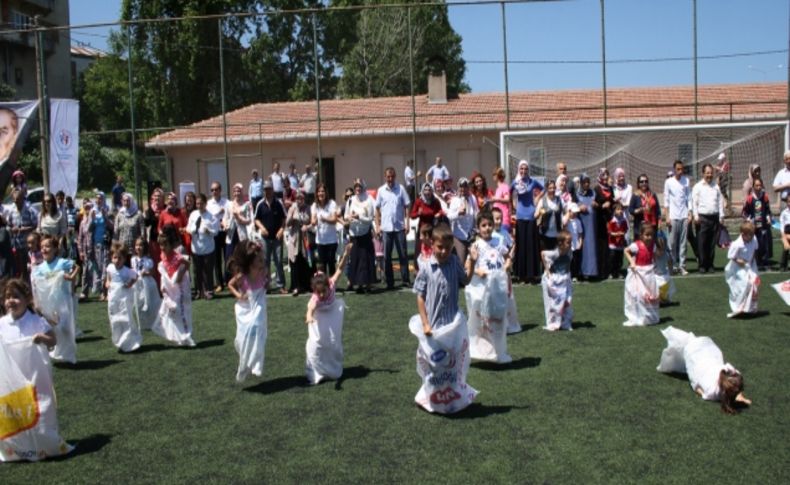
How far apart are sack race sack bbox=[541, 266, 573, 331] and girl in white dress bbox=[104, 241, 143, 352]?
4.82 m

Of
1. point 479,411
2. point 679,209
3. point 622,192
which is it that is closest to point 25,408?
point 479,411

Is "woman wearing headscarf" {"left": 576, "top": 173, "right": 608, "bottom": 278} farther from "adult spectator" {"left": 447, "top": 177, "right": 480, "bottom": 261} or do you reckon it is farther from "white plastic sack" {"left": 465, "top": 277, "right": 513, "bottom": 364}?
"white plastic sack" {"left": 465, "top": 277, "right": 513, "bottom": 364}

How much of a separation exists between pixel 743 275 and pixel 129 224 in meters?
8.98

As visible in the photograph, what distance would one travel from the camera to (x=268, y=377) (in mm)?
8250

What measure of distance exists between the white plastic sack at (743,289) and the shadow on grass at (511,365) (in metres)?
3.17

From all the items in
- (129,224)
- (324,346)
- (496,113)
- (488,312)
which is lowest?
(324,346)

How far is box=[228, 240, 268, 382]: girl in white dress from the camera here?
787cm

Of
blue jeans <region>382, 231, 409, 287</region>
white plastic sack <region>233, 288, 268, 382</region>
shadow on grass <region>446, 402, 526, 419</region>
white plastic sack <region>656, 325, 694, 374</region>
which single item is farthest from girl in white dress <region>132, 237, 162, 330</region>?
white plastic sack <region>656, 325, 694, 374</region>

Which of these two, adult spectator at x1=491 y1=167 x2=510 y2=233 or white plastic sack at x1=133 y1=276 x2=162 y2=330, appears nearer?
white plastic sack at x1=133 y1=276 x2=162 y2=330

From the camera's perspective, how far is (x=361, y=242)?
13.4 m

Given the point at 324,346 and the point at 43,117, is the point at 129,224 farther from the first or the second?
the point at 43,117

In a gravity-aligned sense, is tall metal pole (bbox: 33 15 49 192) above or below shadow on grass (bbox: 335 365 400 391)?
above

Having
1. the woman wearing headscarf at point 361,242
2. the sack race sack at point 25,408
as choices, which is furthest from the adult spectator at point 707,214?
the sack race sack at point 25,408

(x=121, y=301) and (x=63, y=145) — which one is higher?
(x=63, y=145)
